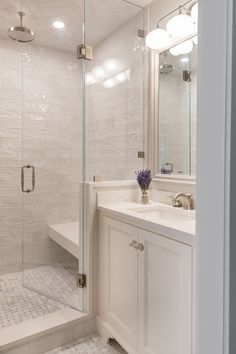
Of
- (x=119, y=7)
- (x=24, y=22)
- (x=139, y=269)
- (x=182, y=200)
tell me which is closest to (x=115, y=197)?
(x=182, y=200)

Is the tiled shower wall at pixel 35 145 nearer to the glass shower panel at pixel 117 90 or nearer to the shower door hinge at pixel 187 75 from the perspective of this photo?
the glass shower panel at pixel 117 90

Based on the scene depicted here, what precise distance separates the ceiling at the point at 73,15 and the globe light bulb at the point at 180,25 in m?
0.40

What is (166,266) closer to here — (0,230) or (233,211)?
(233,211)

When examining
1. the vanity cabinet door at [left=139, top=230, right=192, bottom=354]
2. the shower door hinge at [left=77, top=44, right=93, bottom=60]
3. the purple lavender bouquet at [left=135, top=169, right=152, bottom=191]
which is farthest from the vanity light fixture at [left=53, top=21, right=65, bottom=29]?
the vanity cabinet door at [left=139, top=230, right=192, bottom=354]

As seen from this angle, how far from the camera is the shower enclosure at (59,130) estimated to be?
211cm

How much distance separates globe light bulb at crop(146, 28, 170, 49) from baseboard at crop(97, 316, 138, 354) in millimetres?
2053

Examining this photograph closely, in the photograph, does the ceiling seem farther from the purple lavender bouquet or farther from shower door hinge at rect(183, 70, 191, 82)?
the purple lavender bouquet

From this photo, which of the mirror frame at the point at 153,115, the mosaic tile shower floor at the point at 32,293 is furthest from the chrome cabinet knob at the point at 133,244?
the mosaic tile shower floor at the point at 32,293

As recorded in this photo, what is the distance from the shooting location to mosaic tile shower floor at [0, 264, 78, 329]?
6.39 ft

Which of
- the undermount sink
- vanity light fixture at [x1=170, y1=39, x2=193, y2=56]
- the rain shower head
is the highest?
the rain shower head

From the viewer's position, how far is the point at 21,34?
2.53 m

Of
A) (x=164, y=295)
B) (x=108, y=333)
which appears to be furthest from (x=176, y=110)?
(x=108, y=333)

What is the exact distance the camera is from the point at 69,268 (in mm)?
2412

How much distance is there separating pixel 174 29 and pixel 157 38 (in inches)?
6.4
